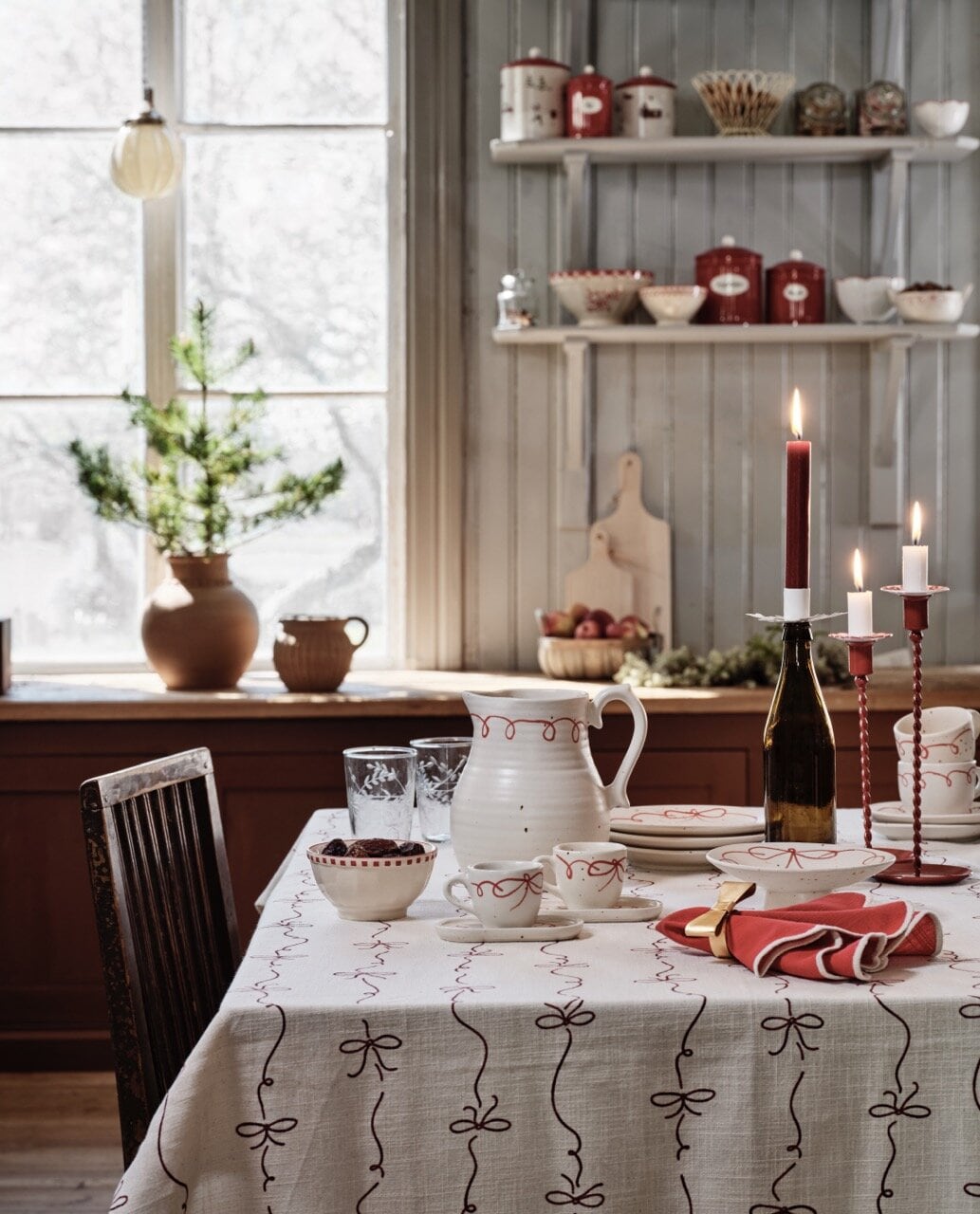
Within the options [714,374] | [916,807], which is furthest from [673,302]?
[916,807]

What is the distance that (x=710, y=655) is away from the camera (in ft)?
9.70

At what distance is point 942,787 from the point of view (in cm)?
176

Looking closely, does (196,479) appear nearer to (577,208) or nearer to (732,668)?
(577,208)

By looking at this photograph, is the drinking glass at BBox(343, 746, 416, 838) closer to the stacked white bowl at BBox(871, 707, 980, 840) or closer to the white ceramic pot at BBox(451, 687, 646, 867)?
the white ceramic pot at BBox(451, 687, 646, 867)

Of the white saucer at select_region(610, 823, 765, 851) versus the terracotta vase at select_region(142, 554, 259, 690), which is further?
the terracotta vase at select_region(142, 554, 259, 690)

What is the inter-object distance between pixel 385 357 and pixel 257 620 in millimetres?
Result: 702

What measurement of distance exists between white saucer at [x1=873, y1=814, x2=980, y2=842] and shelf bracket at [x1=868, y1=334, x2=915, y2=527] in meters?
1.68

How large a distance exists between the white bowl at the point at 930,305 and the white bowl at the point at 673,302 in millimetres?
420

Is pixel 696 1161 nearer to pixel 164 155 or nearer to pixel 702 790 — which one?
pixel 702 790

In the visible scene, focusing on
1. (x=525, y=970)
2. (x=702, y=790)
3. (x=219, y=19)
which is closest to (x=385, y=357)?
(x=219, y=19)

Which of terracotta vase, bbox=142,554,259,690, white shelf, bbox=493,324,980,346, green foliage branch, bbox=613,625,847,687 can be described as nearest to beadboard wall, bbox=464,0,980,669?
white shelf, bbox=493,324,980,346

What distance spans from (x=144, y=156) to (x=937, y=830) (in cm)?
217

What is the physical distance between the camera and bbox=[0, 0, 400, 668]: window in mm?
3373

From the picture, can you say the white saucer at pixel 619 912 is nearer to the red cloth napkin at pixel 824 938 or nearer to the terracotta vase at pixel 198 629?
the red cloth napkin at pixel 824 938
